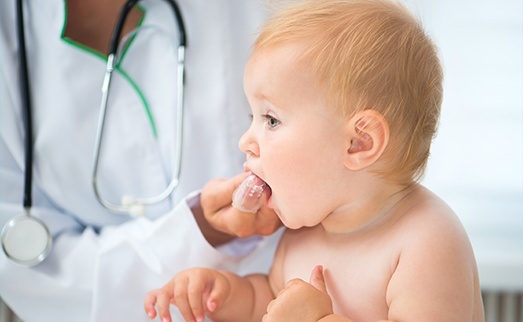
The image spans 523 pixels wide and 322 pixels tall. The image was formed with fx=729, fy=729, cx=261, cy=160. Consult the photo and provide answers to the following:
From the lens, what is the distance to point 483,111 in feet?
5.32

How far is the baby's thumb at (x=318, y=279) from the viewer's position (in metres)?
0.97

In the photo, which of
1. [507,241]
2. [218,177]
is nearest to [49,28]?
[218,177]

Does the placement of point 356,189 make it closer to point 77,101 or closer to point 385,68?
point 385,68

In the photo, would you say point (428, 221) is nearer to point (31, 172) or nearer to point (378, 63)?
point (378, 63)

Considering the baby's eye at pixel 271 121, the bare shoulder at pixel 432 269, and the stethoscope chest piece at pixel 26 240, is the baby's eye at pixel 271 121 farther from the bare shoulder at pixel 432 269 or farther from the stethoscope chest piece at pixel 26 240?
the stethoscope chest piece at pixel 26 240

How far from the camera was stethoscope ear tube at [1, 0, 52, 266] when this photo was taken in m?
1.18

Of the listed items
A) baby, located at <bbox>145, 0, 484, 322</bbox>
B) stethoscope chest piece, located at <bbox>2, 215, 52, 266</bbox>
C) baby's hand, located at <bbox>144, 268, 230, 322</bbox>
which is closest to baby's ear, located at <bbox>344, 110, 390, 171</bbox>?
baby, located at <bbox>145, 0, 484, 322</bbox>

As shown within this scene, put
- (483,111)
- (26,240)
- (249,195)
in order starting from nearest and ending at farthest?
(249,195) → (26,240) → (483,111)

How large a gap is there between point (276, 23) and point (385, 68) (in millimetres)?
167

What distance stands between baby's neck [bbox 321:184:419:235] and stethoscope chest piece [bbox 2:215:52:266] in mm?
499

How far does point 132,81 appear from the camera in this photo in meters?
1.27

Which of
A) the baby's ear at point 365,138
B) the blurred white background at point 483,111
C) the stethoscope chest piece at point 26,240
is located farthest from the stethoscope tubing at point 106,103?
the blurred white background at point 483,111

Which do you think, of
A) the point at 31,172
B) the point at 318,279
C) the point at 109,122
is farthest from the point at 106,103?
the point at 318,279

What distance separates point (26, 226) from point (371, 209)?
57 centimetres
